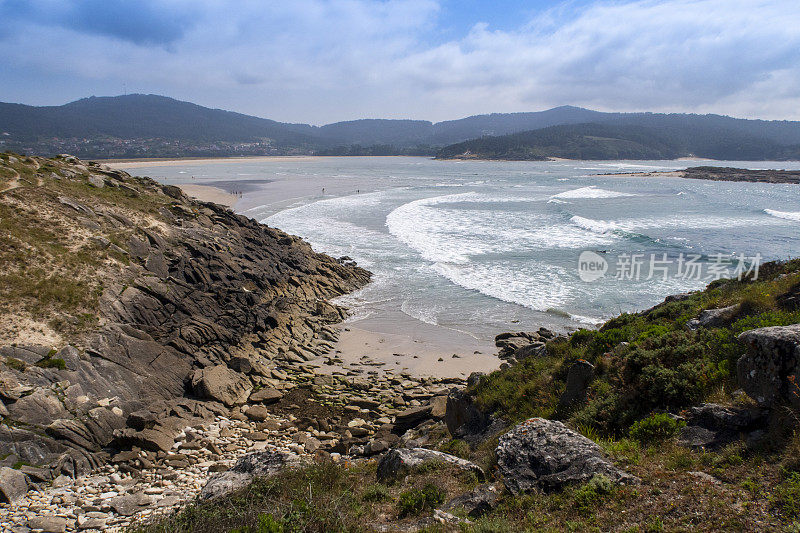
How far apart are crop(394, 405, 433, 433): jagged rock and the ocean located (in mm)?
6844

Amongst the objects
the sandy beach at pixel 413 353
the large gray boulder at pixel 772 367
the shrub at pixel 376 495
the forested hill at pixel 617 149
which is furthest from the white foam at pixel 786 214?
the forested hill at pixel 617 149

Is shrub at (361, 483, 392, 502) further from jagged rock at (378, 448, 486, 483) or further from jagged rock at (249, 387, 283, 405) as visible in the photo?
jagged rock at (249, 387, 283, 405)

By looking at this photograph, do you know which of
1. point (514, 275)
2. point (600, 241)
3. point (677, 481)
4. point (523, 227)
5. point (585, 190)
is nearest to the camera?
point (677, 481)

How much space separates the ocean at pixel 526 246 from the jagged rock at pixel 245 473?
38.2 ft

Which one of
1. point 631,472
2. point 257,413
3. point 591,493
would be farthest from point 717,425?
point 257,413

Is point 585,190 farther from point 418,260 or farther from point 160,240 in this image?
point 160,240

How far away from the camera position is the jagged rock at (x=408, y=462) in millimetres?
6445

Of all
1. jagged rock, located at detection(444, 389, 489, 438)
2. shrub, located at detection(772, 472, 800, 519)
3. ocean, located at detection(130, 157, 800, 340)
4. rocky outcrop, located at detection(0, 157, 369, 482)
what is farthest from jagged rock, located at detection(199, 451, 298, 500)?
ocean, located at detection(130, 157, 800, 340)

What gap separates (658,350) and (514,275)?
18120 millimetres

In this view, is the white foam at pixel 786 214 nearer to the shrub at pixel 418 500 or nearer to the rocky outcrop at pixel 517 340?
the rocky outcrop at pixel 517 340

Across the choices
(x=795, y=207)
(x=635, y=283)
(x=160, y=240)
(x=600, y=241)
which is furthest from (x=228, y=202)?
(x=795, y=207)

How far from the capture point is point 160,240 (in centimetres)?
1845

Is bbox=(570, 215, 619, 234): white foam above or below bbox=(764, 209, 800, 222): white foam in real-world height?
below

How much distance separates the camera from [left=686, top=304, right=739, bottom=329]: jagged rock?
8312 mm
